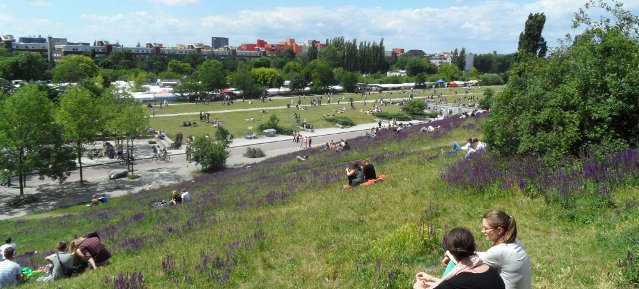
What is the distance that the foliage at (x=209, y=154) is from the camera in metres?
35.0

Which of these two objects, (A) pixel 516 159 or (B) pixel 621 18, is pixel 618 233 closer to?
(A) pixel 516 159

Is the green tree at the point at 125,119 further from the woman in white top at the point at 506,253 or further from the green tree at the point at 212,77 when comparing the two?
the green tree at the point at 212,77

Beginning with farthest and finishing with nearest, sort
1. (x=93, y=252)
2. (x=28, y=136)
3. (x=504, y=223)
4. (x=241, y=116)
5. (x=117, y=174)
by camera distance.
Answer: (x=241, y=116)
(x=117, y=174)
(x=28, y=136)
(x=93, y=252)
(x=504, y=223)

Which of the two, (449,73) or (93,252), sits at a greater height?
(449,73)

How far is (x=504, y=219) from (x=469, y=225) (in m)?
4.42

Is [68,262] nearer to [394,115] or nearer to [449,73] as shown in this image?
[394,115]

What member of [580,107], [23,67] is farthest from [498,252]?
[23,67]

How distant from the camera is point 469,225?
8.89 meters

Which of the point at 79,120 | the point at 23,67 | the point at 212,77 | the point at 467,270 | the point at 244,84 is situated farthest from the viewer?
the point at 23,67

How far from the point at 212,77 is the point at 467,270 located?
10090 centimetres

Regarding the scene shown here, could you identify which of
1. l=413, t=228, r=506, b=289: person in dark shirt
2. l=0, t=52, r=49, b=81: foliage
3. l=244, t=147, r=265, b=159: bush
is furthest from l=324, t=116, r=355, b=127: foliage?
l=0, t=52, r=49, b=81: foliage

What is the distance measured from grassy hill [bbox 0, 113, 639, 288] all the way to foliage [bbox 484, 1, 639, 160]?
195 centimetres

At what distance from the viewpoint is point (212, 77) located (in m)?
101

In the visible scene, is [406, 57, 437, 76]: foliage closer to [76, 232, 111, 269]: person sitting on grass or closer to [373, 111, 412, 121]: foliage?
[373, 111, 412, 121]: foliage
